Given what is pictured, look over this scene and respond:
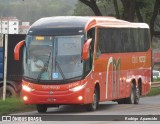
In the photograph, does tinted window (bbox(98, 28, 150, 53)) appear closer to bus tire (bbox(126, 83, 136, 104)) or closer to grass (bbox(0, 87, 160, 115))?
bus tire (bbox(126, 83, 136, 104))

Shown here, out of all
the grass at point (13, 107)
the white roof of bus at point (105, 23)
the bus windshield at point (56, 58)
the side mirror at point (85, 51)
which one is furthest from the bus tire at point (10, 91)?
the side mirror at point (85, 51)

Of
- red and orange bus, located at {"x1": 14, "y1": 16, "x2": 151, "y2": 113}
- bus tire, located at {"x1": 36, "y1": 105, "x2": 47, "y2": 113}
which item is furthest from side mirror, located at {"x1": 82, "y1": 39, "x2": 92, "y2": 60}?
bus tire, located at {"x1": 36, "y1": 105, "x2": 47, "y2": 113}

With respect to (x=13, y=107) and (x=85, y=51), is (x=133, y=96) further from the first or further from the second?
(x=85, y=51)

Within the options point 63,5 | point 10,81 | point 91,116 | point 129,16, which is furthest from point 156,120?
point 63,5

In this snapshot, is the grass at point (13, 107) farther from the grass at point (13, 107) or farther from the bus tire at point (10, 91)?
the bus tire at point (10, 91)

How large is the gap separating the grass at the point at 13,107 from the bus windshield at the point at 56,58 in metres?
1.33

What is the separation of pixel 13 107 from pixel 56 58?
2456 millimetres

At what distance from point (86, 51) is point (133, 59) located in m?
6.56

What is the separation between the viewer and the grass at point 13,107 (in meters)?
21.3

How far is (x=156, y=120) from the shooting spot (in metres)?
17.7

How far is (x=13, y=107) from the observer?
22031mm

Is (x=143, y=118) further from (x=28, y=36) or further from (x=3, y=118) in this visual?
(x=28, y=36)

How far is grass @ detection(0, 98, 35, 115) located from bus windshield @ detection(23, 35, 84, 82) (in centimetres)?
133

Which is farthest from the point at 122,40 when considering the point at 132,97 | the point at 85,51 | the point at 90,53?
the point at 85,51
